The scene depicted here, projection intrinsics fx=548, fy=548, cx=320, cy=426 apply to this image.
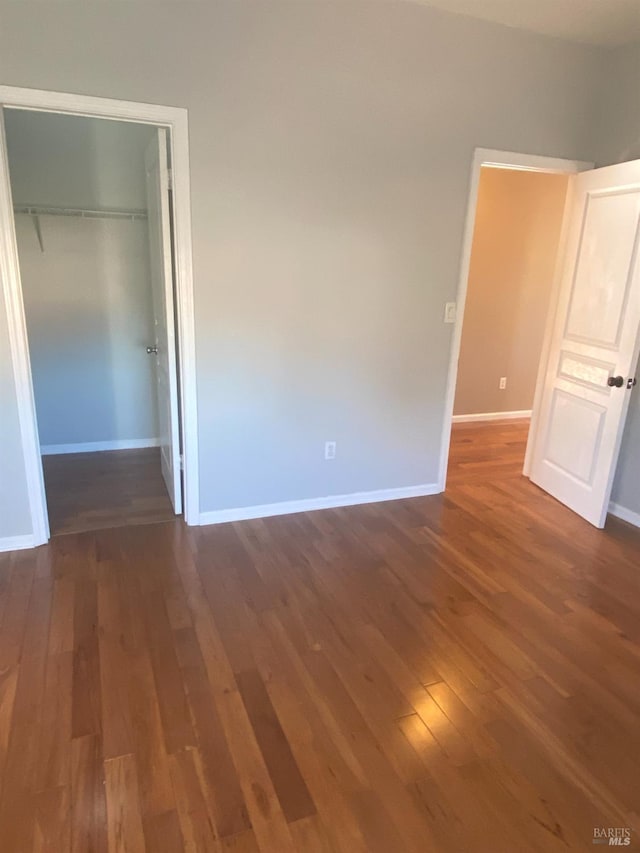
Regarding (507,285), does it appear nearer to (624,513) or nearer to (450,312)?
(450,312)

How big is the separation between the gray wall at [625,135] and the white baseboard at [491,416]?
2050 millimetres

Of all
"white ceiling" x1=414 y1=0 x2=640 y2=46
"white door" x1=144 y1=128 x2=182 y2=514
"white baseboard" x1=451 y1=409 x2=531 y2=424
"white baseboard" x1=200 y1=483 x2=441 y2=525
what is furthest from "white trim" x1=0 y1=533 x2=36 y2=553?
"white baseboard" x1=451 y1=409 x2=531 y2=424

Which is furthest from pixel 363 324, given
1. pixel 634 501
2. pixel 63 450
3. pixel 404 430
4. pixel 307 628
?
pixel 63 450

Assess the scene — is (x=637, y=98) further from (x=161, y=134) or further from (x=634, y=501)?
(x=161, y=134)

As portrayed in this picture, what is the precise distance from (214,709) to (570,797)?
1159 millimetres

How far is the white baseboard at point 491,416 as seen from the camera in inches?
216

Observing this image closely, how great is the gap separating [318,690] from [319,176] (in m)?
2.48

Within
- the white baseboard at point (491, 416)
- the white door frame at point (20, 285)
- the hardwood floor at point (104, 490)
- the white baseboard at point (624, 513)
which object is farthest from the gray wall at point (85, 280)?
the white baseboard at point (624, 513)

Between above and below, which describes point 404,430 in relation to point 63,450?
above

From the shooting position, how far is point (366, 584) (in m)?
2.70

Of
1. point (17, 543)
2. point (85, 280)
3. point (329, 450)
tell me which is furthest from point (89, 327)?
point (329, 450)

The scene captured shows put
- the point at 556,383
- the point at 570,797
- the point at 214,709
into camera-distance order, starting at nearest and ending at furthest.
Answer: the point at 570,797 → the point at 214,709 → the point at 556,383

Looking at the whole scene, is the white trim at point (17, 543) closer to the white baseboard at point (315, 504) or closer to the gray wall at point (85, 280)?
the white baseboard at point (315, 504)

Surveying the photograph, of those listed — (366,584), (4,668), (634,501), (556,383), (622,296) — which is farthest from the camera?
(556,383)
